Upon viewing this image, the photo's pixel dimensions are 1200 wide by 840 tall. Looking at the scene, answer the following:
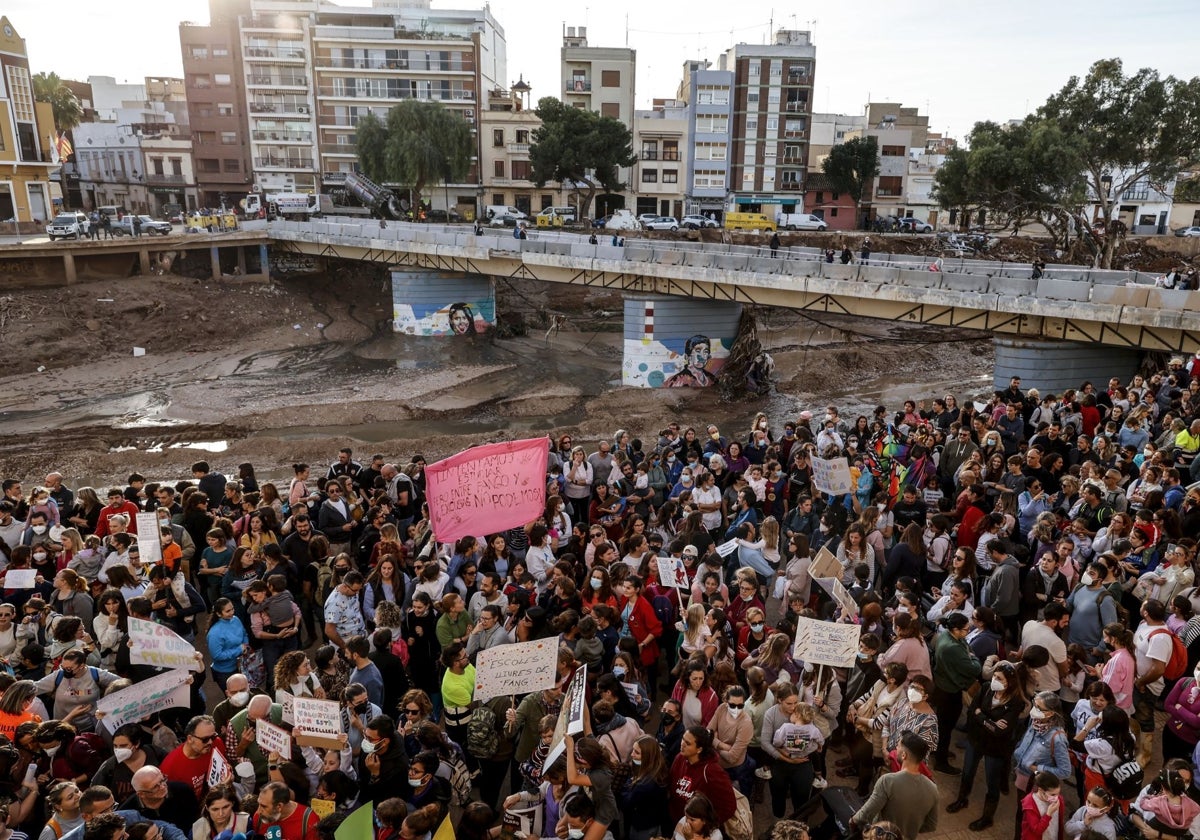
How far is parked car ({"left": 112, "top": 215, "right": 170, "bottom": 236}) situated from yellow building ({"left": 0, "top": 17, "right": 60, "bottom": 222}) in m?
10.0

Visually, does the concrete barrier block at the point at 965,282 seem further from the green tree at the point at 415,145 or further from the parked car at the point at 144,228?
the green tree at the point at 415,145

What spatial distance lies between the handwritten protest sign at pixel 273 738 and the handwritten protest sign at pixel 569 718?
1.86m

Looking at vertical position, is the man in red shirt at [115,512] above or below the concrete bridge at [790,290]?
below

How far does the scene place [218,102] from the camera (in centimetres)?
6925

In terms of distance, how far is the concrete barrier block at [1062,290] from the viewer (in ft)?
68.2

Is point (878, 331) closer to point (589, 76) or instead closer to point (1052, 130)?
point (1052, 130)

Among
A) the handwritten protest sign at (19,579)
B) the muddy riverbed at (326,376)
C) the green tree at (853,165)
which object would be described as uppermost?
the green tree at (853,165)

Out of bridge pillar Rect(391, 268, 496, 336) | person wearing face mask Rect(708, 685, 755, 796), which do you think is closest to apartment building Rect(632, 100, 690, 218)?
bridge pillar Rect(391, 268, 496, 336)

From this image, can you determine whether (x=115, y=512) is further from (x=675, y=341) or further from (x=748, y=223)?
(x=748, y=223)

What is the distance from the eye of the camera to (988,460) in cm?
1228

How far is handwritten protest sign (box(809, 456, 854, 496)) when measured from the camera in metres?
11.6

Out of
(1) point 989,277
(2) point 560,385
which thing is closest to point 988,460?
(1) point 989,277

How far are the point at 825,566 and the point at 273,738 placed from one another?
5385 mm

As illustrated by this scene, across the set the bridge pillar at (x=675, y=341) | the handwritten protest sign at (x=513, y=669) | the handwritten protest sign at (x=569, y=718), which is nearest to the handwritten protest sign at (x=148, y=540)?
the handwritten protest sign at (x=513, y=669)
